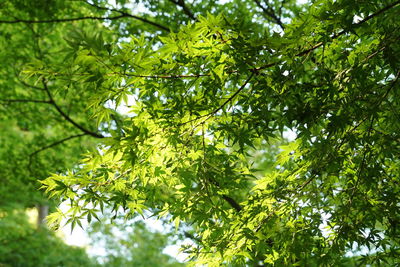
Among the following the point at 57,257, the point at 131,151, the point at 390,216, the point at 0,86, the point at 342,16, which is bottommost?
the point at 390,216

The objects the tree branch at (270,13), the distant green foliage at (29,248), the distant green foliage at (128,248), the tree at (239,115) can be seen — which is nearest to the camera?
the tree at (239,115)

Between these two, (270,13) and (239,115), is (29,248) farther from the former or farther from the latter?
(239,115)

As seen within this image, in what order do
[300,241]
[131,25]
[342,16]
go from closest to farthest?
[342,16] < [300,241] < [131,25]

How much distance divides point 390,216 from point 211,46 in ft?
5.13

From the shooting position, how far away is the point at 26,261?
9320 mm

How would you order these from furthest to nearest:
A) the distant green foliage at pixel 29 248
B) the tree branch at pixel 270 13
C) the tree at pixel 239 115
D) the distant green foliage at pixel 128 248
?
the distant green foliage at pixel 128 248, the distant green foliage at pixel 29 248, the tree branch at pixel 270 13, the tree at pixel 239 115

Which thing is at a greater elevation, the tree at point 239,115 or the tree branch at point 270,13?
the tree branch at point 270,13

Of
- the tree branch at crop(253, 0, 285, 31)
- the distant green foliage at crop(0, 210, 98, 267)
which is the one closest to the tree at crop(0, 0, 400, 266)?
the tree branch at crop(253, 0, 285, 31)

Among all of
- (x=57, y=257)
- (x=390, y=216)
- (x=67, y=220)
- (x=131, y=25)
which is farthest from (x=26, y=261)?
(x=390, y=216)

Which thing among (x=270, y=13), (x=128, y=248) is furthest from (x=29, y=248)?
(x=270, y=13)

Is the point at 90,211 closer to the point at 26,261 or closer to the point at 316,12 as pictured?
the point at 316,12

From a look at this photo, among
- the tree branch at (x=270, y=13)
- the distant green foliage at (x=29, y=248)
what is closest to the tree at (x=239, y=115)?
the tree branch at (x=270, y=13)

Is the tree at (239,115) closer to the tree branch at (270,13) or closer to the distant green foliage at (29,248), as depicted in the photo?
the tree branch at (270,13)

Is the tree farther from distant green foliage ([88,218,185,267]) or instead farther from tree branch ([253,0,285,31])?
distant green foliage ([88,218,185,267])
